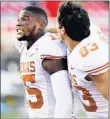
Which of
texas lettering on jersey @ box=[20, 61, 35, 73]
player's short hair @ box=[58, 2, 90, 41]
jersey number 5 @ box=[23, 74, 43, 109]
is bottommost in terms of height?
jersey number 5 @ box=[23, 74, 43, 109]

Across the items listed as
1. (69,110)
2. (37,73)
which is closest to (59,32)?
(37,73)

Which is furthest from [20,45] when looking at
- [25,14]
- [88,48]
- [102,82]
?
[102,82]

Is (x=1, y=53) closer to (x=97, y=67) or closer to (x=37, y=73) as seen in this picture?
(x=37, y=73)

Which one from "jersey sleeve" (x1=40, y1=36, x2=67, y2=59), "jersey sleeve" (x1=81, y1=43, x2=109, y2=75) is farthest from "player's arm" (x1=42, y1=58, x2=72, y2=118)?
"jersey sleeve" (x1=81, y1=43, x2=109, y2=75)

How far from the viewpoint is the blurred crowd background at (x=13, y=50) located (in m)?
1.94

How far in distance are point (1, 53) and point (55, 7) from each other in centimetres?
37

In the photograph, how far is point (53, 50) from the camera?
6.23ft

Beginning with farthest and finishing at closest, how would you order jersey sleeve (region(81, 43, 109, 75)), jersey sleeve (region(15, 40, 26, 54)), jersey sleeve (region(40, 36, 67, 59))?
jersey sleeve (region(15, 40, 26, 54)) → jersey sleeve (region(40, 36, 67, 59)) → jersey sleeve (region(81, 43, 109, 75))

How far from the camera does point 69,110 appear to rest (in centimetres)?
193

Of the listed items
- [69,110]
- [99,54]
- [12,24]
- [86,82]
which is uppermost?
[12,24]

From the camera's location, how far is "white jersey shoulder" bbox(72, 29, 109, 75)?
1792 millimetres

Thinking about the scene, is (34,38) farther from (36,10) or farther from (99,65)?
(99,65)

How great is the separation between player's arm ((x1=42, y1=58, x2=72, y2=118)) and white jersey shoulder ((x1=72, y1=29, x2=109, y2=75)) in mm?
82

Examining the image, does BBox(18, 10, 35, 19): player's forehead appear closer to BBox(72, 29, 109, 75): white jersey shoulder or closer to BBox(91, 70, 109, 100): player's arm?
BBox(72, 29, 109, 75): white jersey shoulder
